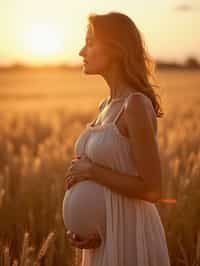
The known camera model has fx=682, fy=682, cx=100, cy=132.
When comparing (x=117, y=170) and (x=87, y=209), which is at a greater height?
(x=117, y=170)

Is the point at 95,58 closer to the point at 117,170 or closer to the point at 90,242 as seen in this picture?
the point at 117,170

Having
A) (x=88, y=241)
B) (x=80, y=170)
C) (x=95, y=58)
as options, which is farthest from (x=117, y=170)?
(x=95, y=58)

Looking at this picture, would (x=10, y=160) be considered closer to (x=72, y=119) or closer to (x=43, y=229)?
(x=43, y=229)

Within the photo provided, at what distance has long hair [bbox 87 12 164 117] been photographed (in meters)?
2.15

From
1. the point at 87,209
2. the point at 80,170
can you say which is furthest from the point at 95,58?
the point at 87,209

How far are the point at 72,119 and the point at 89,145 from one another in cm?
1035

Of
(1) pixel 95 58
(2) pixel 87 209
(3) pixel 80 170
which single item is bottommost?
(2) pixel 87 209

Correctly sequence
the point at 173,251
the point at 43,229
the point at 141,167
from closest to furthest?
the point at 141,167 → the point at 173,251 → the point at 43,229

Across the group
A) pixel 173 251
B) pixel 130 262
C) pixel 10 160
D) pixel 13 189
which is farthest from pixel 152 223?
pixel 10 160

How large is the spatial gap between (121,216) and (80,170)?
0.20m

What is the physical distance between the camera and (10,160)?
18.1 ft

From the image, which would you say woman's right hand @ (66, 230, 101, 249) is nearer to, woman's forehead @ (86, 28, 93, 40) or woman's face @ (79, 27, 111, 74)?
woman's face @ (79, 27, 111, 74)

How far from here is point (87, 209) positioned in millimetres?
2180

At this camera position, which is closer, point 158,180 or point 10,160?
point 158,180
